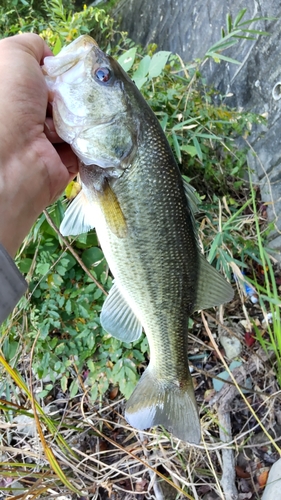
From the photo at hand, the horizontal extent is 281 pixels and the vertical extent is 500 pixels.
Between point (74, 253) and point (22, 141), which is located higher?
point (22, 141)

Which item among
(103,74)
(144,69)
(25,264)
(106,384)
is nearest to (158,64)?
(144,69)

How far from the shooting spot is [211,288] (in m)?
1.74

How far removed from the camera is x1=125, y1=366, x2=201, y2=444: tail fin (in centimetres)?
172

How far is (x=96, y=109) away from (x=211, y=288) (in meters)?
0.92

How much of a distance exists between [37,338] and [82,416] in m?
0.64

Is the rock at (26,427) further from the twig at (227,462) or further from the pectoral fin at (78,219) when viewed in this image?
the pectoral fin at (78,219)

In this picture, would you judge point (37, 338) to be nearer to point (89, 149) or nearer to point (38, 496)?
point (38, 496)

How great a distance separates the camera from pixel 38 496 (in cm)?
224

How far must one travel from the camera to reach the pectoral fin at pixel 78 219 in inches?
67.2

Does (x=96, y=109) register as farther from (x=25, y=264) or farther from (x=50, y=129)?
(x=25, y=264)

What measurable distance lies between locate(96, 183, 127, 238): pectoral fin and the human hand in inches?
10.7

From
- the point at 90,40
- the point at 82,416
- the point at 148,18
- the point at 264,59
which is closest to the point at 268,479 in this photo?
the point at 82,416

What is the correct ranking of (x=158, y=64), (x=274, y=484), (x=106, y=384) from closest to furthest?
(x=274, y=484) < (x=158, y=64) < (x=106, y=384)

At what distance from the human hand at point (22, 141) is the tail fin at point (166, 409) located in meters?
0.89
